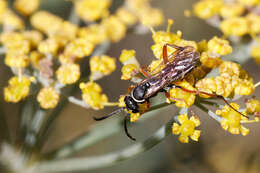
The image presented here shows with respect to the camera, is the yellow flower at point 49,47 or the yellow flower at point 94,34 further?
the yellow flower at point 94,34

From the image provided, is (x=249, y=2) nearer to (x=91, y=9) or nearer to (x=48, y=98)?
(x=91, y=9)

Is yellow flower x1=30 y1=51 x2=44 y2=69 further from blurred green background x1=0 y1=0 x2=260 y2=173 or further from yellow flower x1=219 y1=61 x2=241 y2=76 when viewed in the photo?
yellow flower x1=219 y1=61 x2=241 y2=76

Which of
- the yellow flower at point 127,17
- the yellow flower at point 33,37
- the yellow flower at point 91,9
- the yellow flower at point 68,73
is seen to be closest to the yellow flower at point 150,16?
the yellow flower at point 127,17

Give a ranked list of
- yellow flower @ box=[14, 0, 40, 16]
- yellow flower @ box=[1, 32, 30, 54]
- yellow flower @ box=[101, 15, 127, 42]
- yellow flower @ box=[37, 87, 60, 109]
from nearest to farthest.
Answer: yellow flower @ box=[37, 87, 60, 109] → yellow flower @ box=[1, 32, 30, 54] → yellow flower @ box=[101, 15, 127, 42] → yellow flower @ box=[14, 0, 40, 16]

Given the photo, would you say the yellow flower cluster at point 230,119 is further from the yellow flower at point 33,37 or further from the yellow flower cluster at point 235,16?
the yellow flower at point 33,37

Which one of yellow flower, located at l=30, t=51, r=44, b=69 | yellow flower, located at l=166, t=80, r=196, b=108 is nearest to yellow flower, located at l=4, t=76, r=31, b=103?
yellow flower, located at l=30, t=51, r=44, b=69

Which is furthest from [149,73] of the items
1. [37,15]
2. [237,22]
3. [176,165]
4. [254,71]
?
[254,71]
